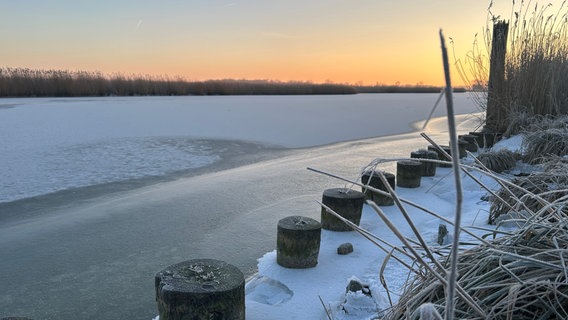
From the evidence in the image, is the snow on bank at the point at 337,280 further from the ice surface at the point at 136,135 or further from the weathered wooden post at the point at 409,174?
the ice surface at the point at 136,135

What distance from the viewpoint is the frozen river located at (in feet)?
7.80

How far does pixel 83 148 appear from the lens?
6.29m

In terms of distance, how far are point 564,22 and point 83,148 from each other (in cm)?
708

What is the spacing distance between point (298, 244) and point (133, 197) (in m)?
2.34

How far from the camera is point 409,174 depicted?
13.6 feet

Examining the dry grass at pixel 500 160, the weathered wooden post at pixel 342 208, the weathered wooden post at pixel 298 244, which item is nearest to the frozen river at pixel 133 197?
the weathered wooden post at pixel 298 244

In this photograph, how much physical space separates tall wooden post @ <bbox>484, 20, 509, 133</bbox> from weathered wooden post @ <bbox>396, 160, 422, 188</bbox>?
2.78 metres

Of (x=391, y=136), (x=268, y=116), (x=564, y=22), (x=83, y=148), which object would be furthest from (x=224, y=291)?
(x=268, y=116)

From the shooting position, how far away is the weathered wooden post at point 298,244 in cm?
230

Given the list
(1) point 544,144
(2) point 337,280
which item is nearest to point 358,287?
(2) point 337,280

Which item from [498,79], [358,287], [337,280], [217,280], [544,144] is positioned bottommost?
[337,280]

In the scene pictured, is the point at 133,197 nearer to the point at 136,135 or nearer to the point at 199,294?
the point at 199,294

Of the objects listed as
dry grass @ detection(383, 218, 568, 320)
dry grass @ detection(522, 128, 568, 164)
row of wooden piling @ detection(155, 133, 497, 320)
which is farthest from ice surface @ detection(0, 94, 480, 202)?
dry grass @ detection(383, 218, 568, 320)

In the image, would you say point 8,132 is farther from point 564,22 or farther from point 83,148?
point 564,22
